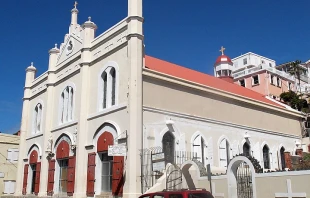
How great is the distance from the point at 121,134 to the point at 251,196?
682cm

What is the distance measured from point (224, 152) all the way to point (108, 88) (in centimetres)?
836

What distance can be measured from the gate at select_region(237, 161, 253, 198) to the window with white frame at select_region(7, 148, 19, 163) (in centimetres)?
2257

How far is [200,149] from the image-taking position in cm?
2069

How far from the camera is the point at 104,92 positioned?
20281mm

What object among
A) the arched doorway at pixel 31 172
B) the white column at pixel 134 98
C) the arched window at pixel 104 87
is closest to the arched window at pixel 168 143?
the white column at pixel 134 98

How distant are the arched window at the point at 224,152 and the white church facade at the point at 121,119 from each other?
0.20ft

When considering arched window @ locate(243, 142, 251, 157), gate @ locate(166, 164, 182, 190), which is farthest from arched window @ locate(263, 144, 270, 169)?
gate @ locate(166, 164, 182, 190)

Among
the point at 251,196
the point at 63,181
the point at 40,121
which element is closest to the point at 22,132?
the point at 40,121

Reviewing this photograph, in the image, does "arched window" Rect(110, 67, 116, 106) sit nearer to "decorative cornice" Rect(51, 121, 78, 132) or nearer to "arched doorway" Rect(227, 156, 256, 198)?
"decorative cornice" Rect(51, 121, 78, 132)

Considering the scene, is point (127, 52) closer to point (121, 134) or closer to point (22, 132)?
point (121, 134)

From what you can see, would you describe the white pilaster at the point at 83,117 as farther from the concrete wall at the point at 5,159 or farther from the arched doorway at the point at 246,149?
the concrete wall at the point at 5,159

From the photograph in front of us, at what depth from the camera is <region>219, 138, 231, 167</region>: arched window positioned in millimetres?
21961

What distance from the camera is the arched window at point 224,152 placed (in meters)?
22.0

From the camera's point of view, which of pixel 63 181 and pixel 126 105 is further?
pixel 63 181
